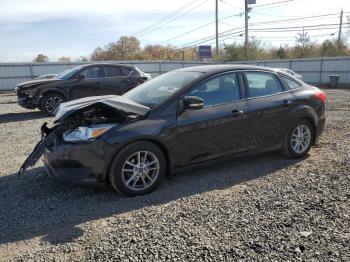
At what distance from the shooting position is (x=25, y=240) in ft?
11.5

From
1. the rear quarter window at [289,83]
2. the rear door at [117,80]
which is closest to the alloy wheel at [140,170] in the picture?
the rear quarter window at [289,83]

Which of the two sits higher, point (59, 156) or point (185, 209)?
point (59, 156)

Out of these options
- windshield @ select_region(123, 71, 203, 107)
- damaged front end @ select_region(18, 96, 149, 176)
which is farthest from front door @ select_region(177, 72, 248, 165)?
damaged front end @ select_region(18, 96, 149, 176)

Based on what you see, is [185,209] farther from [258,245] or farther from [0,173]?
[0,173]

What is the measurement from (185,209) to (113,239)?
965 mm

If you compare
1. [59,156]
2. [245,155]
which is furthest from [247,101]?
[59,156]

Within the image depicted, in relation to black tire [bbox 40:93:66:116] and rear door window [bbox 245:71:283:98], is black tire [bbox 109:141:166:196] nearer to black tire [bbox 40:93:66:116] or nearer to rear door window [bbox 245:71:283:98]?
rear door window [bbox 245:71:283:98]

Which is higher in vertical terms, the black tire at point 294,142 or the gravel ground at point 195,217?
the black tire at point 294,142

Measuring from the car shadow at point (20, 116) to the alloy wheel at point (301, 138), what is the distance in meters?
8.40

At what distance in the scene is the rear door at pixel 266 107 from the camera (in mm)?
5391

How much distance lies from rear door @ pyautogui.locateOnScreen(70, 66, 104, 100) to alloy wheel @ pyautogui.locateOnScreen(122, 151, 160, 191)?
7.87 meters

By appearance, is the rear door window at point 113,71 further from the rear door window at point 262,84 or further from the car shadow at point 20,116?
the rear door window at point 262,84

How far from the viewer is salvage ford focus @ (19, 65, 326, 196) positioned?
14.2ft

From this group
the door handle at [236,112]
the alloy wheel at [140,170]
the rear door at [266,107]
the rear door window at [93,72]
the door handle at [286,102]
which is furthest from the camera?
the rear door window at [93,72]
